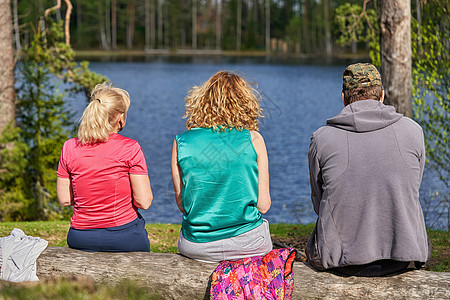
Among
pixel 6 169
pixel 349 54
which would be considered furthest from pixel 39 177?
pixel 349 54

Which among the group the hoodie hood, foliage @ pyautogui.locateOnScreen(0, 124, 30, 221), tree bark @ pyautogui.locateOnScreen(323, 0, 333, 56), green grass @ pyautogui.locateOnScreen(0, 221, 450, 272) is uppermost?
tree bark @ pyautogui.locateOnScreen(323, 0, 333, 56)

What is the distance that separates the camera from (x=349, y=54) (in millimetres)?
86250

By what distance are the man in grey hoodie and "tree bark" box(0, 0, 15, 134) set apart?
6991 mm

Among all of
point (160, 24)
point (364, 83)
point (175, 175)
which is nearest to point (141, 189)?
point (175, 175)

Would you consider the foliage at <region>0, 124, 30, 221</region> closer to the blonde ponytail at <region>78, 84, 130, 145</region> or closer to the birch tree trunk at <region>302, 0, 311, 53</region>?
the blonde ponytail at <region>78, 84, 130, 145</region>

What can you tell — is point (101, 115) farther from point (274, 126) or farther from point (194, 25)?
point (194, 25)

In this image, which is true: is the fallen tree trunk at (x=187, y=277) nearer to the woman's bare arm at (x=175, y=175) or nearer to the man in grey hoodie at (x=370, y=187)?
the man in grey hoodie at (x=370, y=187)

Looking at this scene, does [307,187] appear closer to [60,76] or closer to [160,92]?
[60,76]

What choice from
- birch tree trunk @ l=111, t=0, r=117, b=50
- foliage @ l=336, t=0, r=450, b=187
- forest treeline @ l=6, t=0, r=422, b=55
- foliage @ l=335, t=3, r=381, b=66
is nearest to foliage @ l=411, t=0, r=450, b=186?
foliage @ l=336, t=0, r=450, b=187

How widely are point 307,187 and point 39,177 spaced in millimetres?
7743

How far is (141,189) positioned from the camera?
4297mm

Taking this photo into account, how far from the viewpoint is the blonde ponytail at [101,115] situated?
4.21 m

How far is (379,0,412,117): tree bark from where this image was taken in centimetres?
750

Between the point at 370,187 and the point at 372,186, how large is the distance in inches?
0.5
